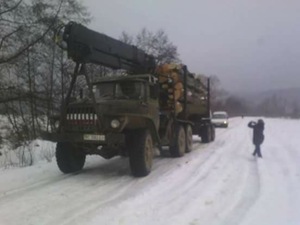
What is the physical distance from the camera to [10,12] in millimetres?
22000

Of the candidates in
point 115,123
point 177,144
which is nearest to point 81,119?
point 115,123

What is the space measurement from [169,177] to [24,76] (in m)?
13.4

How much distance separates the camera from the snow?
7.28 meters

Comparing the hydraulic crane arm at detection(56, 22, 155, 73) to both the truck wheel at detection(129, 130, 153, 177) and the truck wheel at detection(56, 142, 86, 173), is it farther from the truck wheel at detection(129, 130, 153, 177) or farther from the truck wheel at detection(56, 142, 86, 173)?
the truck wheel at detection(56, 142, 86, 173)

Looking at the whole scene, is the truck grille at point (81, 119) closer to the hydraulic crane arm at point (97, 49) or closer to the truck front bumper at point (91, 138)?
the truck front bumper at point (91, 138)

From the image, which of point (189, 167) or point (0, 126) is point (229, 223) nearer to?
point (189, 167)

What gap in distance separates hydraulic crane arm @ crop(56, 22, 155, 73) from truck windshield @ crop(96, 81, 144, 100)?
1.71 feet

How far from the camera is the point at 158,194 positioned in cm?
910

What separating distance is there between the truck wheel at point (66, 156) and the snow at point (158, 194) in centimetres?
24

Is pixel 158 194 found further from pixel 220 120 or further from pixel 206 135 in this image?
pixel 220 120

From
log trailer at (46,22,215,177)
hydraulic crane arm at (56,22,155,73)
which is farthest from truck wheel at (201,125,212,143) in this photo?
hydraulic crane arm at (56,22,155,73)

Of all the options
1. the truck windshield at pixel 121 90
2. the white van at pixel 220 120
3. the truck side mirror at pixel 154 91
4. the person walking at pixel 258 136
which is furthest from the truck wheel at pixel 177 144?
the white van at pixel 220 120

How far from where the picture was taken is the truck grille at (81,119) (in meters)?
10.9

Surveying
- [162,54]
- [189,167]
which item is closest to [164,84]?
[189,167]
